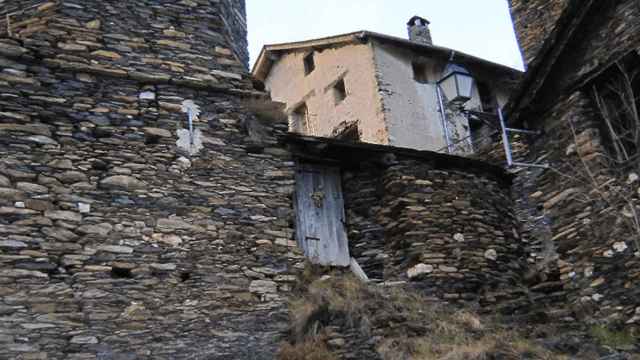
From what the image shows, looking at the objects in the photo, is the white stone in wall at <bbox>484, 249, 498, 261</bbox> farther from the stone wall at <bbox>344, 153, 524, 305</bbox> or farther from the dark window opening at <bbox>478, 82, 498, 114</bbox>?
the dark window opening at <bbox>478, 82, 498, 114</bbox>

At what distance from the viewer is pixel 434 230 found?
10664 millimetres

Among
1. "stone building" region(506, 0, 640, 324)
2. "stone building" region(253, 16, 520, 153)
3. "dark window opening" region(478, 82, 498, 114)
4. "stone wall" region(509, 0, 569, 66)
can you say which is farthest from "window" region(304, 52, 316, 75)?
"stone building" region(506, 0, 640, 324)

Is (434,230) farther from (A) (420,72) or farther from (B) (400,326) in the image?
(A) (420,72)

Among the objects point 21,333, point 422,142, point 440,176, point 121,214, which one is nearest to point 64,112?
point 121,214

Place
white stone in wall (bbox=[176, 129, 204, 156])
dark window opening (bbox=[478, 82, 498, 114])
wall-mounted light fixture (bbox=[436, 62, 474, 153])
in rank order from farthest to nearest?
1. dark window opening (bbox=[478, 82, 498, 114])
2. wall-mounted light fixture (bbox=[436, 62, 474, 153])
3. white stone in wall (bbox=[176, 129, 204, 156])

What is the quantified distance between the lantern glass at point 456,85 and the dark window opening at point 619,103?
6755 millimetres

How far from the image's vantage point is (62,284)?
7789 mm

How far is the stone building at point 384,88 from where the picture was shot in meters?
16.8

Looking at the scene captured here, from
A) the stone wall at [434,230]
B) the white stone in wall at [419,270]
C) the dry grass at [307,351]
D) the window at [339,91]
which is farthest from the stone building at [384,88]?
the dry grass at [307,351]

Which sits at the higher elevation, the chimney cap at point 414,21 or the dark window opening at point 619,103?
the chimney cap at point 414,21

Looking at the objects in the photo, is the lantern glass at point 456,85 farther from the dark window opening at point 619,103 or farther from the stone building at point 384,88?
the dark window opening at point 619,103

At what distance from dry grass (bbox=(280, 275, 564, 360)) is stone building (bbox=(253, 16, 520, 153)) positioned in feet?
22.9

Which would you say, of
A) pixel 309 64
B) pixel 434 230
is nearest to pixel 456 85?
pixel 309 64

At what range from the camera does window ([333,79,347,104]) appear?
18.0m
